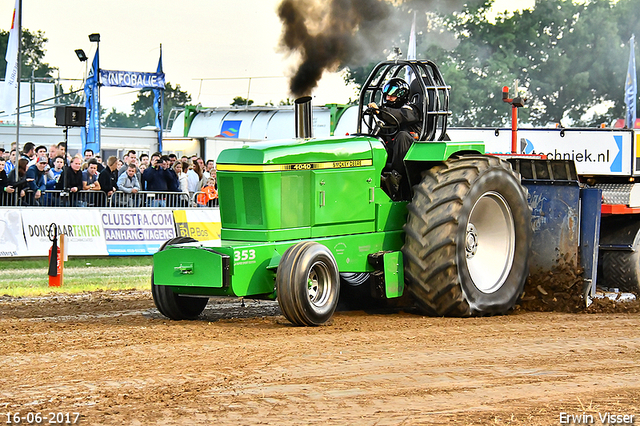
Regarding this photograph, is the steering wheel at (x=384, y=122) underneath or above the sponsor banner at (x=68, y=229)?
above

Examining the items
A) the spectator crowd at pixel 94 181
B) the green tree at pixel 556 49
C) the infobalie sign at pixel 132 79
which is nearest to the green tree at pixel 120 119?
the green tree at pixel 556 49

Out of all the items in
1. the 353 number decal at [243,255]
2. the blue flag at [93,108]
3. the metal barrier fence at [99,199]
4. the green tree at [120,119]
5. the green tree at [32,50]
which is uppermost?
the green tree at [32,50]

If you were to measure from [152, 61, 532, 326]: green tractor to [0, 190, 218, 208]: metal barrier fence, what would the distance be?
721 cm

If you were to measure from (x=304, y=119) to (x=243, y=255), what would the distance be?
167cm

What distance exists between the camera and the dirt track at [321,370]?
4883mm

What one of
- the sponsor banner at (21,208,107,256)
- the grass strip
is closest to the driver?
the grass strip

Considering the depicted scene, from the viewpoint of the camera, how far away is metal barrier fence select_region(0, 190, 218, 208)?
48.2 ft

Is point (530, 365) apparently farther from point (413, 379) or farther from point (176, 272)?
point (176, 272)

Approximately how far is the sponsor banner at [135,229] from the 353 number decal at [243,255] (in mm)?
8294

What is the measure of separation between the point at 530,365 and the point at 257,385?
2022 mm

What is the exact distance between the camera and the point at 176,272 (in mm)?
7879

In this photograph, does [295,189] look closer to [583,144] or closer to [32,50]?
[583,144]

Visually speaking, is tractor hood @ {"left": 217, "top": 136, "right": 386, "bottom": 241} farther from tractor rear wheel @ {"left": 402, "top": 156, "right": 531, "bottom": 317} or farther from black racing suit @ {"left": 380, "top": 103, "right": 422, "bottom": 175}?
tractor rear wheel @ {"left": 402, "top": 156, "right": 531, "bottom": 317}

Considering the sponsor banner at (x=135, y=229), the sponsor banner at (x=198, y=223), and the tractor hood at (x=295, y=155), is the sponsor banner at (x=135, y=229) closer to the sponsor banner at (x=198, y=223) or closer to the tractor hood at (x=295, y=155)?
the sponsor banner at (x=198, y=223)
